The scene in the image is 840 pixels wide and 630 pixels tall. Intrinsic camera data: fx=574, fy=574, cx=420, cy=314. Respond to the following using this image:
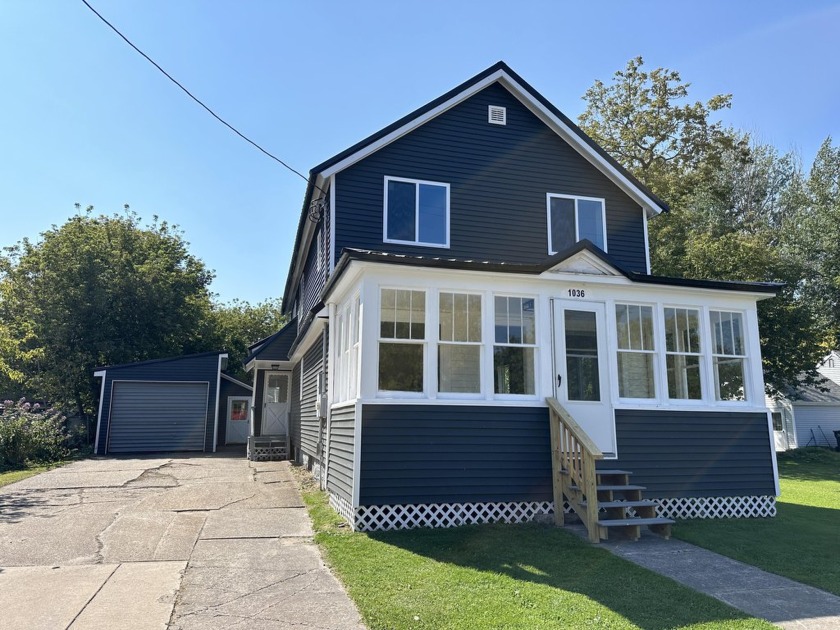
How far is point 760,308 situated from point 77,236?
27.4 meters

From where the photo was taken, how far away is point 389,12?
9.99m

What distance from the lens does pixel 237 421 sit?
85.3 feet

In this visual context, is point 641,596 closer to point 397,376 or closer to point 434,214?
point 397,376

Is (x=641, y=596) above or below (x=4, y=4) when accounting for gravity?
below

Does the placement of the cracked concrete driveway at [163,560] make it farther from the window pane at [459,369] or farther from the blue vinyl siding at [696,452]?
the blue vinyl siding at [696,452]

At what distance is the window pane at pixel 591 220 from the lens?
38.6 feet

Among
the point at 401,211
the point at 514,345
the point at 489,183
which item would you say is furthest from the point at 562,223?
the point at 514,345

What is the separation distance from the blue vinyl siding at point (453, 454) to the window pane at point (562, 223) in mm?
4625

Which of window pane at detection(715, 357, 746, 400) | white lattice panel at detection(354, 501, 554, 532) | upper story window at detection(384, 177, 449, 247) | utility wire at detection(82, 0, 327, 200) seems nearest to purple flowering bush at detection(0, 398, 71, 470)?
utility wire at detection(82, 0, 327, 200)

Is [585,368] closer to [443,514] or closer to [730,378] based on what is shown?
[730,378]

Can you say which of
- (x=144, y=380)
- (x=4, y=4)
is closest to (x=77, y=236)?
(x=144, y=380)

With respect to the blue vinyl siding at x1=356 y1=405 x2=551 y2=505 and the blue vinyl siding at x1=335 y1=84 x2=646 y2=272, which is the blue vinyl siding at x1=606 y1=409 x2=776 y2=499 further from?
the blue vinyl siding at x1=335 y1=84 x2=646 y2=272

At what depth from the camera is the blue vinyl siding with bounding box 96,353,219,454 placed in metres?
18.4

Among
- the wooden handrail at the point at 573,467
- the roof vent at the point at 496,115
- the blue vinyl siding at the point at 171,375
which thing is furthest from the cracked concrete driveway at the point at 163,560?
the roof vent at the point at 496,115
